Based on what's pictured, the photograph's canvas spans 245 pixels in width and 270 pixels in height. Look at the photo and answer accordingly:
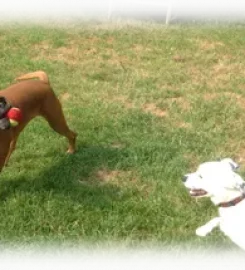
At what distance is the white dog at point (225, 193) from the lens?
3408 mm

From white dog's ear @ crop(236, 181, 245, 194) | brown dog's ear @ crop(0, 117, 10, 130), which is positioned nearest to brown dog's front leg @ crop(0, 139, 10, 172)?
brown dog's ear @ crop(0, 117, 10, 130)

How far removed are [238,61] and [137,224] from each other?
4.60 metres

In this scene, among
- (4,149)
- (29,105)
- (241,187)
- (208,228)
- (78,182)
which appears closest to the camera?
(241,187)

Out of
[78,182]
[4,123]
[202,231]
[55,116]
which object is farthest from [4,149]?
[202,231]

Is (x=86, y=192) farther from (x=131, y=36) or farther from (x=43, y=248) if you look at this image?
(x=131, y=36)

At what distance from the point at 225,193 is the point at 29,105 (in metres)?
1.79

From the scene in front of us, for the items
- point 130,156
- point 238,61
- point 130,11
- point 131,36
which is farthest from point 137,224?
point 130,11

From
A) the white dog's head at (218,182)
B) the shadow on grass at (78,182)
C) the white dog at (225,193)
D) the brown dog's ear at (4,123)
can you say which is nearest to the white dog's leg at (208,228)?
the white dog at (225,193)

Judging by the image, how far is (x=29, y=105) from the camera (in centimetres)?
422

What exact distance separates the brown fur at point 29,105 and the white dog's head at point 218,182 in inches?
57.9

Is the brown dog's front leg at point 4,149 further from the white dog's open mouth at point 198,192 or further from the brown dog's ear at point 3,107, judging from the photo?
the white dog's open mouth at point 198,192

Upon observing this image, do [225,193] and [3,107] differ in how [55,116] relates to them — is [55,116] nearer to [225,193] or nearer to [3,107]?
[3,107]

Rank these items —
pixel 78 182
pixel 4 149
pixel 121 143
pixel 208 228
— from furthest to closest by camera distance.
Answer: pixel 121 143 → pixel 78 182 → pixel 4 149 → pixel 208 228

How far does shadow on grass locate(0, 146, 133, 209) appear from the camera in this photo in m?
4.28
